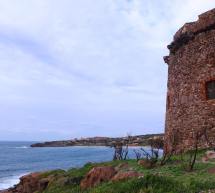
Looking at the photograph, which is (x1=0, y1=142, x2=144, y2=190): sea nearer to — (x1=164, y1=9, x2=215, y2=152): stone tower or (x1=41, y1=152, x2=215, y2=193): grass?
(x1=164, y1=9, x2=215, y2=152): stone tower

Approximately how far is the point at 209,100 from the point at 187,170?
4.87 metres

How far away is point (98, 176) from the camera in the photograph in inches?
546

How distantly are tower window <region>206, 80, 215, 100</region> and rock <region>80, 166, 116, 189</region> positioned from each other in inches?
211

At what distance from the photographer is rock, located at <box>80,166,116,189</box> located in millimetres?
13555

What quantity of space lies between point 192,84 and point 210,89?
35.5 inches

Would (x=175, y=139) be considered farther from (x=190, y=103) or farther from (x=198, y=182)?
(x=198, y=182)

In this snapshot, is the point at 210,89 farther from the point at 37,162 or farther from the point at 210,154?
the point at 37,162

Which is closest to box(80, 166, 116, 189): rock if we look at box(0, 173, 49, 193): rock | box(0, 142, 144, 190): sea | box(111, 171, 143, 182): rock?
box(111, 171, 143, 182): rock

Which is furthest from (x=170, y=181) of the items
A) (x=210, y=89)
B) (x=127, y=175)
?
(x=210, y=89)

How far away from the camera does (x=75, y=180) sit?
52.4ft

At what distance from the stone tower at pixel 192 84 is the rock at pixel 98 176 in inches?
170

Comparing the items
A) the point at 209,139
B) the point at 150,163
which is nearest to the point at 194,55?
the point at 209,139

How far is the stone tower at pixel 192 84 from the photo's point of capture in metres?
16.0

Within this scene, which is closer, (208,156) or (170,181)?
(170,181)
